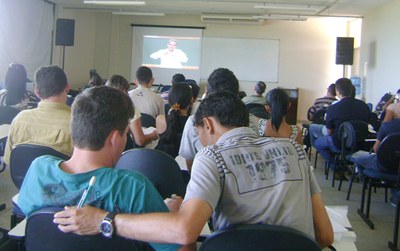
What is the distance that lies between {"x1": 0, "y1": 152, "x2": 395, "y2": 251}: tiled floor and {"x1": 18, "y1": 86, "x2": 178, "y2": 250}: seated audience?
7.63 ft

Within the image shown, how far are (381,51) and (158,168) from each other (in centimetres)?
755

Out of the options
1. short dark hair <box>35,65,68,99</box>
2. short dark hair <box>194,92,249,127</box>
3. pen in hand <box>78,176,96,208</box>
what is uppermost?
short dark hair <box>35,65,68,99</box>

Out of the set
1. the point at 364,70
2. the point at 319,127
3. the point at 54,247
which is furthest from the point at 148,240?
the point at 364,70

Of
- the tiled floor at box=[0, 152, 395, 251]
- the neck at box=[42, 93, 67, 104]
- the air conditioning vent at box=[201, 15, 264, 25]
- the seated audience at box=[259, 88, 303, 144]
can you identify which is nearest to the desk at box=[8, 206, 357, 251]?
the neck at box=[42, 93, 67, 104]

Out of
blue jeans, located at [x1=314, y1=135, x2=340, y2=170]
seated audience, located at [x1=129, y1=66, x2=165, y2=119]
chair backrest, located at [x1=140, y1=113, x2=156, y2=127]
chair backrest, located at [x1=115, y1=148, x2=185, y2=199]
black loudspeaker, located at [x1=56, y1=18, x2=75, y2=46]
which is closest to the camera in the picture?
chair backrest, located at [x1=115, y1=148, x2=185, y2=199]

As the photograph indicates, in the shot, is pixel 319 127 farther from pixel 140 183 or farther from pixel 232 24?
pixel 232 24

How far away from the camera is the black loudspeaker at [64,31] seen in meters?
8.87

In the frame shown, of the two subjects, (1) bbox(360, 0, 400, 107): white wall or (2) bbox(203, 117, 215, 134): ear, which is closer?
(2) bbox(203, 117, 215, 134): ear

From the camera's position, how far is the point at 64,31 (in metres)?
8.90

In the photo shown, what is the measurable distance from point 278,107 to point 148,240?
2.50m

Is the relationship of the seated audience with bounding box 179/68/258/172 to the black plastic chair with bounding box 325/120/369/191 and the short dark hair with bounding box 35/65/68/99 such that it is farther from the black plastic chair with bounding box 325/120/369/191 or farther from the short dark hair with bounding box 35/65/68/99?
the black plastic chair with bounding box 325/120/369/191

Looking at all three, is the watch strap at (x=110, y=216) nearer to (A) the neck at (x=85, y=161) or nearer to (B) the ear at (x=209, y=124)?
(A) the neck at (x=85, y=161)

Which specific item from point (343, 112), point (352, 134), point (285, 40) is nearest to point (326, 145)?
point (343, 112)

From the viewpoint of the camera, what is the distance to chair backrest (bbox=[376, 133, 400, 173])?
126 inches
